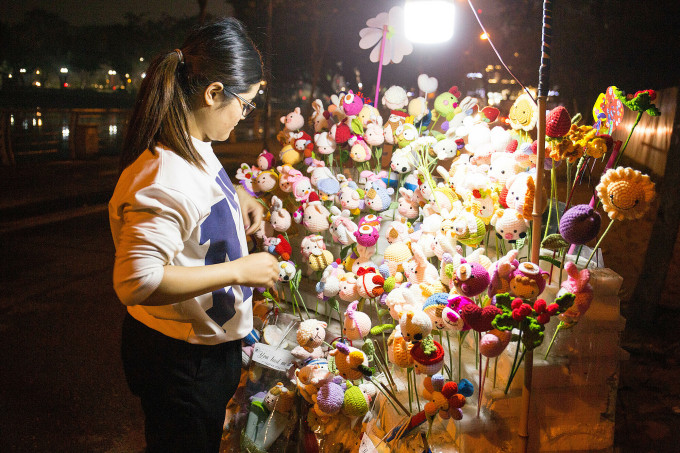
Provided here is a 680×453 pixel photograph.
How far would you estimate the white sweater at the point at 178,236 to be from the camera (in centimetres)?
107

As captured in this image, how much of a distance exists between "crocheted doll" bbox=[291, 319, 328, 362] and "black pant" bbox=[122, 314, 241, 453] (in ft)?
3.18

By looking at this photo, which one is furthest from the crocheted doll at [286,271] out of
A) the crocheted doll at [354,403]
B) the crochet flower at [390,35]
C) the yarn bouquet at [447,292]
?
the crochet flower at [390,35]

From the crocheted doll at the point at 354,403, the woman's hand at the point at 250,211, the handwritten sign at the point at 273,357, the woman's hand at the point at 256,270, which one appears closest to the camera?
the woman's hand at the point at 256,270

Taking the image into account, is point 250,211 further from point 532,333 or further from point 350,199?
point 350,199

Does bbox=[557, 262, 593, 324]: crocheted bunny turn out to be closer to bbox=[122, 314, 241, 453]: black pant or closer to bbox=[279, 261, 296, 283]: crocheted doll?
bbox=[122, 314, 241, 453]: black pant

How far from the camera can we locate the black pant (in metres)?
1.42

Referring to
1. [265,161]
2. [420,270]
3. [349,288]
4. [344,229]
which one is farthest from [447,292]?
[265,161]

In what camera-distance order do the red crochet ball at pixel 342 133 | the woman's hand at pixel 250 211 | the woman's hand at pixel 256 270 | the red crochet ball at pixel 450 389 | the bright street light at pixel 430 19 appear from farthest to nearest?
1. the red crochet ball at pixel 342 133
2. the bright street light at pixel 430 19
3. the red crochet ball at pixel 450 389
4. the woman's hand at pixel 250 211
5. the woman's hand at pixel 256 270

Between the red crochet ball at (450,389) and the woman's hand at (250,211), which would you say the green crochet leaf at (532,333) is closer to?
the red crochet ball at (450,389)

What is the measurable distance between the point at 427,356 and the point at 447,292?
0.45m

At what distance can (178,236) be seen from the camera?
3.72ft

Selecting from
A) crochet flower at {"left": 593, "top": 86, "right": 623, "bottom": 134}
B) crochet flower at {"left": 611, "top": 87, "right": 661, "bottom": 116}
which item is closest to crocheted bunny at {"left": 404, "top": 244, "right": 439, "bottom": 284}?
crochet flower at {"left": 593, "top": 86, "right": 623, "bottom": 134}

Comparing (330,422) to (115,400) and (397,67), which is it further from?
(397,67)

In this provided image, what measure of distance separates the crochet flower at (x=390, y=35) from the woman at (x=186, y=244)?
254cm
